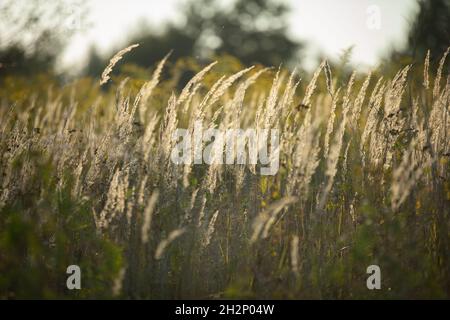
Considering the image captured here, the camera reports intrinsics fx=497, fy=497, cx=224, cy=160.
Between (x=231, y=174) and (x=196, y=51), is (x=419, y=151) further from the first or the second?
(x=196, y=51)

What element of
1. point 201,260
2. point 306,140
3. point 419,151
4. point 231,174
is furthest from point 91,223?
point 419,151

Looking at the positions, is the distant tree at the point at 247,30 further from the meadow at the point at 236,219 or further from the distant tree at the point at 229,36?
the meadow at the point at 236,219

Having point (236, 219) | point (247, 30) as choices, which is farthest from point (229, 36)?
point (236, 219)

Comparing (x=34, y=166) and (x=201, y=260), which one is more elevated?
(x=34, y=166)

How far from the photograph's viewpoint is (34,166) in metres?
2.77

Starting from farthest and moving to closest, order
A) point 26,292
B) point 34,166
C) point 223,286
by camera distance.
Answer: point 34,166 → point 223,286 → point 26,292

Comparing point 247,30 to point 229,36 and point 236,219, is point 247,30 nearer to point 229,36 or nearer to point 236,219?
point 229,36

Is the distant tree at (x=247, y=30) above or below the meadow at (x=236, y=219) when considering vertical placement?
above

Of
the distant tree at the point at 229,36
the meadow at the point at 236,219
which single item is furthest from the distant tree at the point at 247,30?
the meadow at the point at 236,219

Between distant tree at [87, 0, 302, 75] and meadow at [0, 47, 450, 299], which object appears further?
distant tree at [87, 0, 302, 75]

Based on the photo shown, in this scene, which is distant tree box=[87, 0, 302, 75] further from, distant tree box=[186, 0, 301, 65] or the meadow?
the meadow

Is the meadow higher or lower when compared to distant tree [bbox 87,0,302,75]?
lower

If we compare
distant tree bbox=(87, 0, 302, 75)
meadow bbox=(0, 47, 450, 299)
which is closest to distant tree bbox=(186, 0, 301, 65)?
distant tree bbox=(87, 0, 302, 75)

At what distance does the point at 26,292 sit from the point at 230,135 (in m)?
1.31
